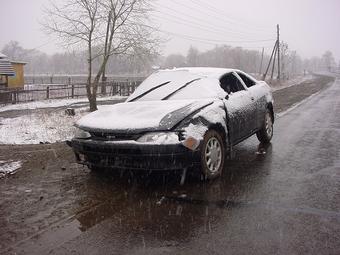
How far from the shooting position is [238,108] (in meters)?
6.05

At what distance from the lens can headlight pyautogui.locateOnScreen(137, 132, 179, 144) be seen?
4.54 metres

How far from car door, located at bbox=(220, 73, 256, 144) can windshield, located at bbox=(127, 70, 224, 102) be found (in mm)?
255

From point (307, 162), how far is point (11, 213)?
4.42 metres

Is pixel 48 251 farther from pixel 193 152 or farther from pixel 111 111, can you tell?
pixel 111 111

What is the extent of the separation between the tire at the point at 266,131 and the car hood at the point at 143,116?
243 cm

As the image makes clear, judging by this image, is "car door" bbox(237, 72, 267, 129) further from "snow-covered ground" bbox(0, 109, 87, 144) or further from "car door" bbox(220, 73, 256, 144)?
"snow-covered ground" bbox(0, 109, 87, 144)

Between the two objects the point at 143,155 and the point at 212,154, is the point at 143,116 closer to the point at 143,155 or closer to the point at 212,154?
the point at 143,155

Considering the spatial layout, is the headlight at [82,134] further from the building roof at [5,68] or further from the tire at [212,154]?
the building roof at [5,68]

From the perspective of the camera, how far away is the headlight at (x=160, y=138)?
179 inches

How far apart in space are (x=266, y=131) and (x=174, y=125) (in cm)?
355

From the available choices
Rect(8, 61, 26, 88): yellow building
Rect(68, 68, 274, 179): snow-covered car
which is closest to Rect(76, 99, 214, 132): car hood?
→ Rect(68, 68, 274, 179): snow-covered car

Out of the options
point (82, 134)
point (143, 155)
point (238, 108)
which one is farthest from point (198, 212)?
point (238, 108)

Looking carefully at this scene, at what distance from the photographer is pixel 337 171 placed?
557cm

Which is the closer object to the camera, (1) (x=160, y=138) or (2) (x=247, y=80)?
(1) (x=160, y=138)
